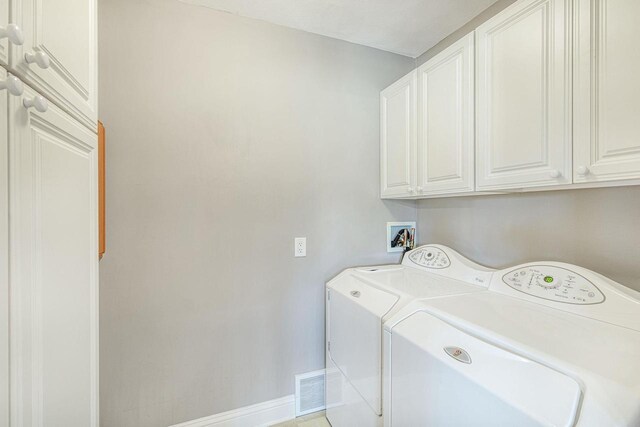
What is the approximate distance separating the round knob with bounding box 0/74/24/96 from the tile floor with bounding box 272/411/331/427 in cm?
193

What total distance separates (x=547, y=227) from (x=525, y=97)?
0.62 m

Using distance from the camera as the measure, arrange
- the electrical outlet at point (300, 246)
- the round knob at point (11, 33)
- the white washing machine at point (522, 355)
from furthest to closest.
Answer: the electrical outlet at point (300, 246)
the white washing machine at point (522, 355)
the round knob at point (11, 33)

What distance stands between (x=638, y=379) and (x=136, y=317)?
1870 mm

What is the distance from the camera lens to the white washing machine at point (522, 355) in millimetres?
596

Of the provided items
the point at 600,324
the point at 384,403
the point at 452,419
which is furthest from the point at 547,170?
the point at 384,403

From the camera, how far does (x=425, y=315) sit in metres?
1.05

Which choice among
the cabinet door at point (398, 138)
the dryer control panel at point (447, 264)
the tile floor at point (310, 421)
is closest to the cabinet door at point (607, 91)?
the dryer control panel at point (447, 264)

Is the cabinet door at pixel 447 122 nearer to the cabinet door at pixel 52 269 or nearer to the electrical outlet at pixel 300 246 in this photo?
the electrical outlet at pixel 300 246

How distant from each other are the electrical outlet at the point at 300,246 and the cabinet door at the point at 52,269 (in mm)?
1027

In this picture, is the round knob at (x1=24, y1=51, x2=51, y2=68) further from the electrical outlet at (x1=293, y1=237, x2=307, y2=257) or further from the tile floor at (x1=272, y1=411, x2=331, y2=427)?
the tile floor at (x1=272, y1=411, x2=331, y2=427)

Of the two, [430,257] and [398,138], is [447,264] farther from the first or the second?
[398,138]

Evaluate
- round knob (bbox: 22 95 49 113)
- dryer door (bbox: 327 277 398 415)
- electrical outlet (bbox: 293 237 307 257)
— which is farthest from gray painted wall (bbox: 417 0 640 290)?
round knob (bbox: 22 95 49 113)

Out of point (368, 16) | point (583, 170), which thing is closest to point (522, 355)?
point (583, 170)

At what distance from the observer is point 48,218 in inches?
24.6
